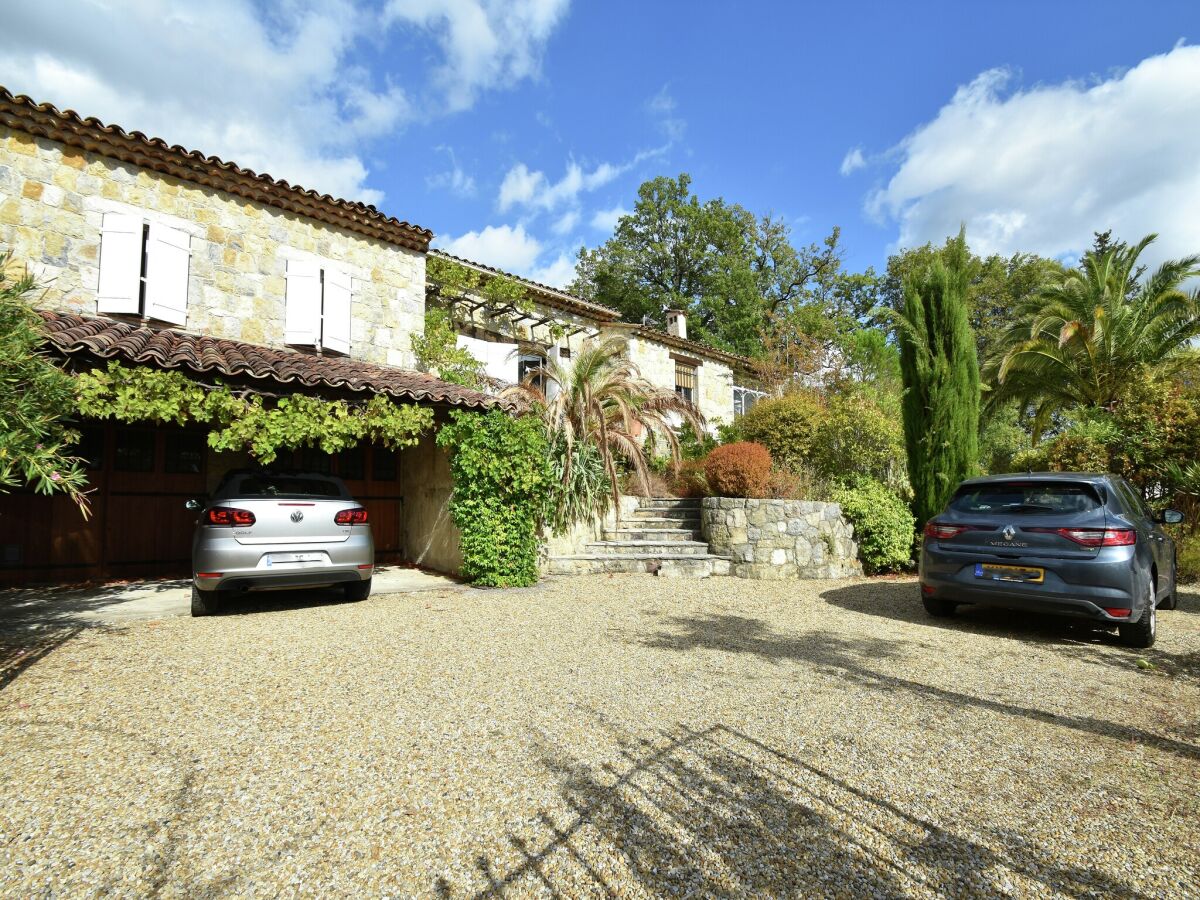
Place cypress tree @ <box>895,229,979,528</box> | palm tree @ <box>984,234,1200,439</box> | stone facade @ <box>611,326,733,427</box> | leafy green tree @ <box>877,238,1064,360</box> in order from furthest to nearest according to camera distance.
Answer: leafy green tree @ <box>877,238,1064,360</box>
stone facade @ <box>611,326,733,427</box>
palm tree @ <box>984,234,1200,439</box>
cypress tree @ <box>895,229,979,528</box>

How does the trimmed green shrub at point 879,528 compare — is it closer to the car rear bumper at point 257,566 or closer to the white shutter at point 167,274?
the car rear bumper at point 257,566

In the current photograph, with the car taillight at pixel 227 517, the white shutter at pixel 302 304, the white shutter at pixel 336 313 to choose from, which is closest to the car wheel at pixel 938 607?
the car taillight at pixel 227 517

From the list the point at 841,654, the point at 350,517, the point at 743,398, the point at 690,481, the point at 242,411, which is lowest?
the point at 841,654

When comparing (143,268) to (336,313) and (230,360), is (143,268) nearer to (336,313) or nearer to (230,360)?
(336,313)

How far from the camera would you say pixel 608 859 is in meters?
2.10

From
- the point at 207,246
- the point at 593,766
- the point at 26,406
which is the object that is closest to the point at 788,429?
the point at 593,766

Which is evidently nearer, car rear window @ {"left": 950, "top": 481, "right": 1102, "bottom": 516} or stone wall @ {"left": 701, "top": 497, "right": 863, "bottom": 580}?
car rear window @ {"left": 950, "top": 481, "right": 1102, "bottom": 516}

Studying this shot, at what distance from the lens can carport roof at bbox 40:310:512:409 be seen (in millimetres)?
5871

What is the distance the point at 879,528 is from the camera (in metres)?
9.60

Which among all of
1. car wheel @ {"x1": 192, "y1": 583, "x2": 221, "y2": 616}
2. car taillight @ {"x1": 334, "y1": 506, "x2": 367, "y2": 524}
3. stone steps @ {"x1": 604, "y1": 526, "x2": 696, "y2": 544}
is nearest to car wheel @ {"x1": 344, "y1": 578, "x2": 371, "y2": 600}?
car taillight @ {"x1": 334, "y1": 506, "x2": 367, "y2": 524}

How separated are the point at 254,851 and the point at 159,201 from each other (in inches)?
382

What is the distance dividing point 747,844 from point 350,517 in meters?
5.51

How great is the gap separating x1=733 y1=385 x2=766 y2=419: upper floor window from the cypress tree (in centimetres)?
868

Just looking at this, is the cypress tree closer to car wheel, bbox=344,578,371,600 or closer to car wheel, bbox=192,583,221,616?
car wheel, bbox=344,578,371,600
